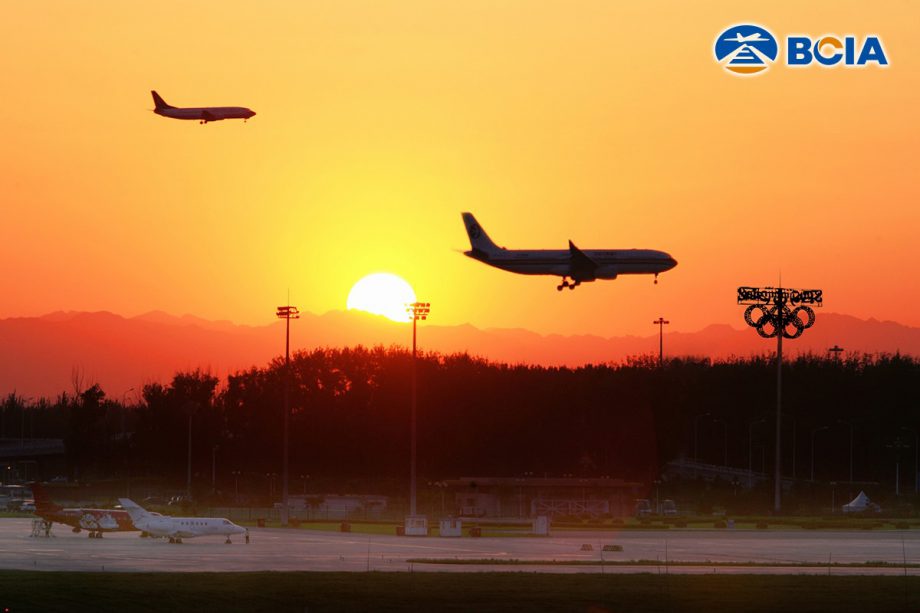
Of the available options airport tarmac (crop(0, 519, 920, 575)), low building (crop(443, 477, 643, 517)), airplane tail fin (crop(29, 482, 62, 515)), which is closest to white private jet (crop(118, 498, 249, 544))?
airport tarmac (crop(0, 519, 920, 575))

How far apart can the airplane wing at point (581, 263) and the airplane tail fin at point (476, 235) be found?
38.2 ft

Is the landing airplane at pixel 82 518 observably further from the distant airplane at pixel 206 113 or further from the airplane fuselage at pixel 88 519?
the distant airplane at pixel 206 113

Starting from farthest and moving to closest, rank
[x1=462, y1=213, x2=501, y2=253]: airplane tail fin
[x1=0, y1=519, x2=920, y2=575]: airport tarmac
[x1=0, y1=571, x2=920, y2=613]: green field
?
1. [x1=462, y1=213, x2=501, y2=253]: airplane tail fin
2. [x1=0, y1=519, x2=920, y2=575]: airport tarmac
3. [x1=0, y1=571, x2=920, y2=613]: green field

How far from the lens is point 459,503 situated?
168000mm

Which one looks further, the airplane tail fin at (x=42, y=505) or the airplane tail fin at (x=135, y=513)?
the airplane tail fin at (x=42, y=505)

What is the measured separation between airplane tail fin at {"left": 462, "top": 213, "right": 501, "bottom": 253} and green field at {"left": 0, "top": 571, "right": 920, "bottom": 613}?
54.6 m

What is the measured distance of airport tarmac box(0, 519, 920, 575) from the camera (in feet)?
268

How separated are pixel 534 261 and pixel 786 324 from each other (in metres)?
59.1

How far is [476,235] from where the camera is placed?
423 feet

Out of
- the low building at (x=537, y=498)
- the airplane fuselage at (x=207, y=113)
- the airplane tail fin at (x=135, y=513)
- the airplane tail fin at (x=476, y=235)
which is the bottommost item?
the low building at (x=537, y=498)

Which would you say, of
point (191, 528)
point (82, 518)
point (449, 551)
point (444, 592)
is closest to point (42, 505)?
point (82, 518)

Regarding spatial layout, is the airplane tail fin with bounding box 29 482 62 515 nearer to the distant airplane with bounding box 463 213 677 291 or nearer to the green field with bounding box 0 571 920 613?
the distant airplane with bounding box 463 213 677 291

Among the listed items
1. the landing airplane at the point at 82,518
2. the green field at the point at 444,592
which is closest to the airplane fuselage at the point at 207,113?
the landing airplane at the point at 82,518

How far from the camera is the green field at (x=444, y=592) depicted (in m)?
60.8
